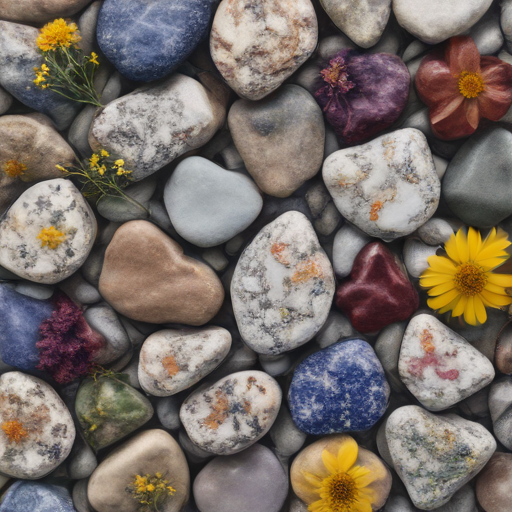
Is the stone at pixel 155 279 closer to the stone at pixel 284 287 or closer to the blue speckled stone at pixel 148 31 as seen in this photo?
the stone at pixel 284 287

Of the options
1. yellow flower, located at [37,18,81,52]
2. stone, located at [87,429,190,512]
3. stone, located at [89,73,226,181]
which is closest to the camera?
yellow flower, located at [37,18,81,52]

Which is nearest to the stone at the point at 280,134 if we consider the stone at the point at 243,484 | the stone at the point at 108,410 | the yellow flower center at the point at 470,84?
the yellow flower center at the point at 470,84

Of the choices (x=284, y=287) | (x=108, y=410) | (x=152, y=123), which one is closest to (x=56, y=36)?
(x=152, y=123)

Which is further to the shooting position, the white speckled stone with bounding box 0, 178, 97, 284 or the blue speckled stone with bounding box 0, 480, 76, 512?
the blue speckled stone with bounding box 0, 480, 76, 512

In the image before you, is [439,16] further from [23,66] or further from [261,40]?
[23,66]

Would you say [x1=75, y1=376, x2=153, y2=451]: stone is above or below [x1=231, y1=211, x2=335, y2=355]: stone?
below

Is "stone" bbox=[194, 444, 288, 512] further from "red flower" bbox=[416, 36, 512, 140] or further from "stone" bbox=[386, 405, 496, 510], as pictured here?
"red flower" bbox=[416, 36, 512, 140]

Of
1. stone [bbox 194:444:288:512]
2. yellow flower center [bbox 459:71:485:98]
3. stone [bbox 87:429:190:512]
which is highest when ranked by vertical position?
yellow flower center [bbox 459:71:485:98]

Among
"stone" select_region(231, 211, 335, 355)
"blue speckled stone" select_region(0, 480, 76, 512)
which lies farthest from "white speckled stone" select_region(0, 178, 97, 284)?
"blue speckled stone" select_region(0, 480, 76, 512)
